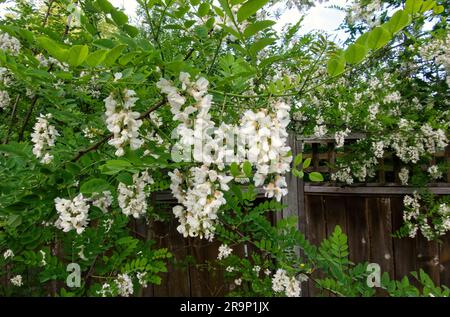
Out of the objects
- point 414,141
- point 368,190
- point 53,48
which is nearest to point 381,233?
point 368,190

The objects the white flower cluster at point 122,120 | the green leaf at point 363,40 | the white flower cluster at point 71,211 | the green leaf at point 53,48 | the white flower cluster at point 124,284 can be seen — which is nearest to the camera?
the green leaf at point 53,48

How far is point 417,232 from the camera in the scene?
2469 mm

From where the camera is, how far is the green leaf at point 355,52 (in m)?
0.79

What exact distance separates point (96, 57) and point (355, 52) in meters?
0.50

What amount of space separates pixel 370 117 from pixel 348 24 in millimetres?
1468

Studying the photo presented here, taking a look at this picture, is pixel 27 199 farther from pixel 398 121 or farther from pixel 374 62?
pixel 374 62

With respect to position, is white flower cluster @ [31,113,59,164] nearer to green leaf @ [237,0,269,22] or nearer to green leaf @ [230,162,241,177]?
green leaf @ [230,162,241,177]

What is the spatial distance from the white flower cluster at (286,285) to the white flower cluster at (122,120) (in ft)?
3.63

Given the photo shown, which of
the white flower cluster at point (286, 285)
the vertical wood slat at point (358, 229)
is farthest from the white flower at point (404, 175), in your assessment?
the white flower cluster at point (286, 285)

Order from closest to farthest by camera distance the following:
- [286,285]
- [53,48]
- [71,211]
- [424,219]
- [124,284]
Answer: [53,48] → [71,211] → [124,284] → [286,285] → [424,219]

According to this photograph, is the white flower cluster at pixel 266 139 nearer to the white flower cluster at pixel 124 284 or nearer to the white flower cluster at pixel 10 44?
the white flower cluster at pixel 124 284

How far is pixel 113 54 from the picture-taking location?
758 mm

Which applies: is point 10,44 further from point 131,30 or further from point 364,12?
point 364,12
